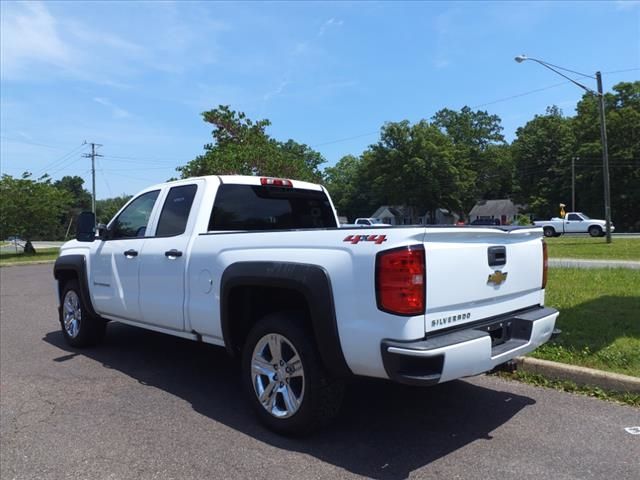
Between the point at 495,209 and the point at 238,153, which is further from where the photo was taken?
the point at 495,209

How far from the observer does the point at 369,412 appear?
434cm

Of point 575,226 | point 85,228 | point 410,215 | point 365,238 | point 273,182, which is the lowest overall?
point 575,226

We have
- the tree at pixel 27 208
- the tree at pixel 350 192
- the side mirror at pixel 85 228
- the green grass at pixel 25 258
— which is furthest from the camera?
the tree at pixel 350 192

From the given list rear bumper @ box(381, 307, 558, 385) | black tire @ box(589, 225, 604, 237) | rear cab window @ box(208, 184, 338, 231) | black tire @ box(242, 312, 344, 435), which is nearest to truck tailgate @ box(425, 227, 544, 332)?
rear bumper @ box(381, 307, 558, 385)

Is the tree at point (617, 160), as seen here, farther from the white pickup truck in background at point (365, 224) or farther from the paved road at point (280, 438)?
the paved road at point (280, 438)

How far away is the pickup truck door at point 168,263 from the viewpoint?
479 cm

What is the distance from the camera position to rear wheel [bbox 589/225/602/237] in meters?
35.0

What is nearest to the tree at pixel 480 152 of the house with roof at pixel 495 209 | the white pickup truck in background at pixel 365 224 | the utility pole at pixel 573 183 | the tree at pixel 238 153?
the house with roof at pixel 495 209

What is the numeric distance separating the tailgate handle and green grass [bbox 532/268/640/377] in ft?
6.23

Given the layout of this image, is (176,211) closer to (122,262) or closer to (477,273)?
(122,262)

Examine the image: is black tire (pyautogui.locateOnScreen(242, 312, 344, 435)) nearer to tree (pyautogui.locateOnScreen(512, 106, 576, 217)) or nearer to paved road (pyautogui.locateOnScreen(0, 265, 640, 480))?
paved road (pyautogui.locateOnScreen(0, 265, 640, 480))

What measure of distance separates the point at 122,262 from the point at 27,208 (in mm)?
33712

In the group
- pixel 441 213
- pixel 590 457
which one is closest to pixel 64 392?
pixel 590 457

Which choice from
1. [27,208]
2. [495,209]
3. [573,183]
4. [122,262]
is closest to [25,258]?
[27,208]
